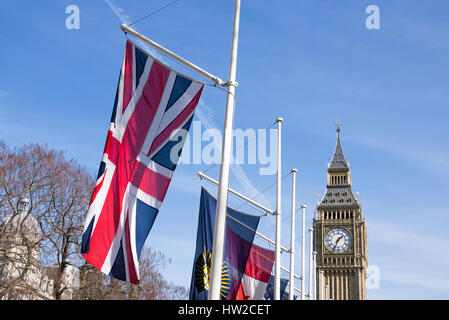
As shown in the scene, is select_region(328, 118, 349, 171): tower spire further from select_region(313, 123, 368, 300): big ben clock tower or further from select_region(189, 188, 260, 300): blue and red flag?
select_region(189, 188, 260, 300): blue and red flag

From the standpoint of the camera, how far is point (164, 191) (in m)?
12.9

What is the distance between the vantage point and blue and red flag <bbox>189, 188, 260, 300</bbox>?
18.5 meters

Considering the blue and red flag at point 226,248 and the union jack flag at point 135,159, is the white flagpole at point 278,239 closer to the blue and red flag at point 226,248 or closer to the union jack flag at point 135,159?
the blue and red flag at point 226,248

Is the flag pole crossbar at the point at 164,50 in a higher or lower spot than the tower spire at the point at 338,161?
lower

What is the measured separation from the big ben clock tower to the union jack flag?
10724 centimetres

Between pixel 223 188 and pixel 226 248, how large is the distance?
320 inches

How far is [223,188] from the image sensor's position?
13.0 m

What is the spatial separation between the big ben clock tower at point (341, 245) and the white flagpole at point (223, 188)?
106335mm

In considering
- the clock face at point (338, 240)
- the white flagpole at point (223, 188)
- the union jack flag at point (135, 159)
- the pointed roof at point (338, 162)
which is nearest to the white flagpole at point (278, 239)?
the white flagpole at point (223, 188)

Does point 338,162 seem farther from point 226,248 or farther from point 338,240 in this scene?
point 226,248

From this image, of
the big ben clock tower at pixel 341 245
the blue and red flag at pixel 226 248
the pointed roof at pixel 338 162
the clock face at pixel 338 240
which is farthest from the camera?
the pointed roof at pixel 338 162

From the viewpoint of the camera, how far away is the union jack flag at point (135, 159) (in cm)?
1226

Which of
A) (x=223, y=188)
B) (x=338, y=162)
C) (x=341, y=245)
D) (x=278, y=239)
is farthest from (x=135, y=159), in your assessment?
(x=338, y=162)
